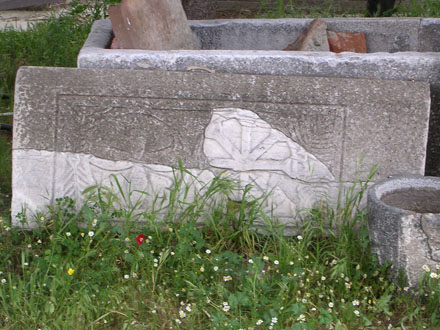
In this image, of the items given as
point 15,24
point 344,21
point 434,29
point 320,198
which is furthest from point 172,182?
point 15,24

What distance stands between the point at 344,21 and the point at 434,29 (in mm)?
525

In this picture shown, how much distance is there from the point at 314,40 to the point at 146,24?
0.93 m

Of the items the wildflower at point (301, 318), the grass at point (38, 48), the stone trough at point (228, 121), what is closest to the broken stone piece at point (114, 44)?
the stone trough at point (228, 121)

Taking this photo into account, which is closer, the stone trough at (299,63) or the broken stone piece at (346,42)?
the stone trough at (299,63)

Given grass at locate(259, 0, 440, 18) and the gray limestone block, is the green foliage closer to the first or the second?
grass at locate(259, 0, 440, 18)

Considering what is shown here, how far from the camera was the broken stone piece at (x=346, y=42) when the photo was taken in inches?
142

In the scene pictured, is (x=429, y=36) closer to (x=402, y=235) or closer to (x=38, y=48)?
(x=402, y=235)

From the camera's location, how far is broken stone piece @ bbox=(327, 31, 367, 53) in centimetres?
362

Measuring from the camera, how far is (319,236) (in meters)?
2.98

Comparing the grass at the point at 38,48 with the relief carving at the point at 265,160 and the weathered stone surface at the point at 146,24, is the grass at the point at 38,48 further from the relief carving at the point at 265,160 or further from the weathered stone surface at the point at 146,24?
the relief carving at the point at 265,160

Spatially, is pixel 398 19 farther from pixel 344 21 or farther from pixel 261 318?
pixel 261 318

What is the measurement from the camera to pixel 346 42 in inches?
144

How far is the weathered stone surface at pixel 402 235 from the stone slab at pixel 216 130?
0.31 m

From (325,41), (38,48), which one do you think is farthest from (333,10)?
(325,41)
